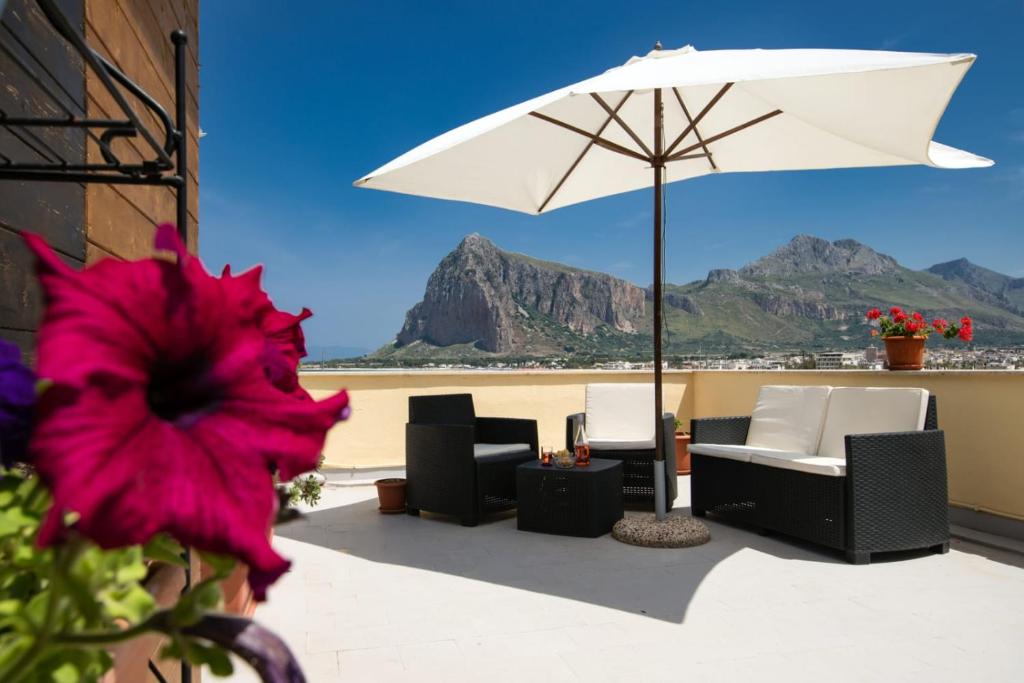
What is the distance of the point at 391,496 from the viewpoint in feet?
16.6

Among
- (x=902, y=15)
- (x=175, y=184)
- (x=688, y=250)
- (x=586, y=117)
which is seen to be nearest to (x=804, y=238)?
(x=902, y=15)

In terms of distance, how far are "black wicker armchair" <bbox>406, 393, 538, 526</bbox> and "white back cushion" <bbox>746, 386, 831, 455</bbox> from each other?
167cm

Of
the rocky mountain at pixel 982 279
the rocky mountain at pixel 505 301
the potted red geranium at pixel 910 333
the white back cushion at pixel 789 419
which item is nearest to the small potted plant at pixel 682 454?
the white back cushion at pixel 789 419

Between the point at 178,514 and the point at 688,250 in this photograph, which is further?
the point at 688,250

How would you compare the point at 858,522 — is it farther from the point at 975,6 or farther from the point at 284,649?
the point at 975,6

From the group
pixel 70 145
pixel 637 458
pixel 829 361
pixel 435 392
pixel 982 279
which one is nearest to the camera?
pixel 70 145

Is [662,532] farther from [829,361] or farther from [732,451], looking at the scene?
[829,361]

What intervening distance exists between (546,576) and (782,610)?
1128 mm

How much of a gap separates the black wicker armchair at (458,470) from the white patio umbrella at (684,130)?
3.67ft

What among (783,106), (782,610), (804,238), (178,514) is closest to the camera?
(178,514)

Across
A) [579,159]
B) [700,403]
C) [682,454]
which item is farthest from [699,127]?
[700,403]

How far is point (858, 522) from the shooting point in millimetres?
3715

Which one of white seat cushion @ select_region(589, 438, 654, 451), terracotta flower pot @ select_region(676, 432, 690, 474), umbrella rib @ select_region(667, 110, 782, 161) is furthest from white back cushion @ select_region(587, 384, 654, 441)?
umbrella rib @ select_region(667, 110, 782, 161)

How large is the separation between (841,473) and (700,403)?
350 cm
